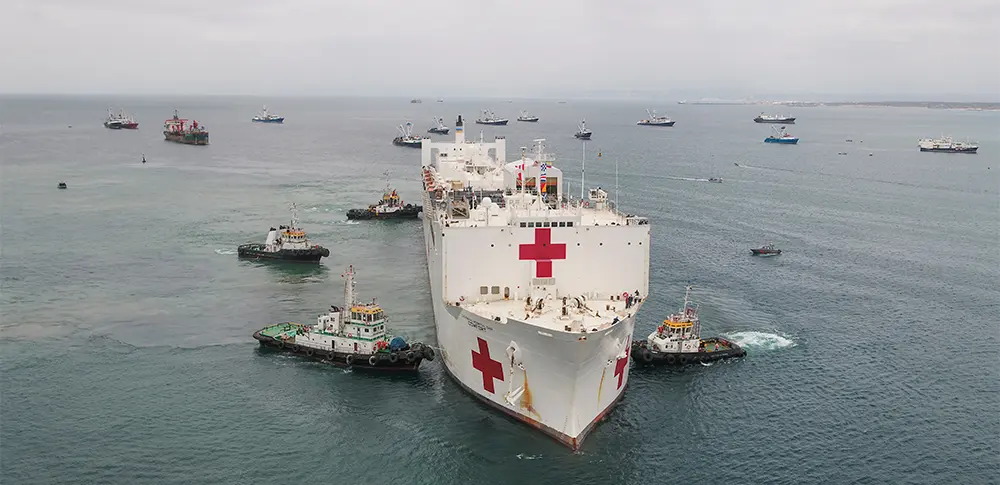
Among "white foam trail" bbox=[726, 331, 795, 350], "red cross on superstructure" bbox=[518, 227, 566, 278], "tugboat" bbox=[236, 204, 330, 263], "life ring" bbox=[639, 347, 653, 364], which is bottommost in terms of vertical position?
"white foam trail" bbox=[726, 331, 795, 350]

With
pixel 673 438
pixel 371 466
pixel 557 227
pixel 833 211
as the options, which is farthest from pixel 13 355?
pixel 833 211

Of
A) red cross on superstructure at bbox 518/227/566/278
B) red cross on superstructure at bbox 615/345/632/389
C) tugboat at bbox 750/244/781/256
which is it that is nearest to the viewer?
red cross on superstructure at bbox 615/345/632/389

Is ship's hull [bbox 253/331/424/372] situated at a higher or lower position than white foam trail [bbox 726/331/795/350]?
higher

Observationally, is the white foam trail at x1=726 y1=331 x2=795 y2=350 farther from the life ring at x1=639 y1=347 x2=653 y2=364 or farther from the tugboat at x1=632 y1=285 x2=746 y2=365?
the life ring at x1=639 y1=347 x2=653 y2=364

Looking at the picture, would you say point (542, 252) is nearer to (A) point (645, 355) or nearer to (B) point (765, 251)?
(A) point (645, 355)

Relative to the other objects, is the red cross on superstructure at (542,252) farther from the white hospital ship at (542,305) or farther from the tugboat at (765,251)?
the tugboat at (765,251)

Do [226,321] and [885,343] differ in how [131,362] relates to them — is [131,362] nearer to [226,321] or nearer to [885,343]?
[226,321]

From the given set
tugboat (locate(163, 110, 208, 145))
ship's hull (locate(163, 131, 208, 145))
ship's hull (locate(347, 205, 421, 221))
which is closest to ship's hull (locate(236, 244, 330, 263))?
ship's hull (locate(347, 205, 421, 221))
